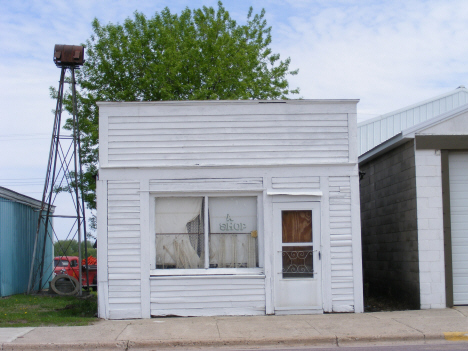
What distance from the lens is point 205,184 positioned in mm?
10523

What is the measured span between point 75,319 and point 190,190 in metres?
3.06

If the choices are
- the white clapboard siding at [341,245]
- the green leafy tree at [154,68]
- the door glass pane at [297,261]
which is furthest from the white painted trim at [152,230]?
the green leafy tree at [154,68]

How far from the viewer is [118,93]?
72.8 feet

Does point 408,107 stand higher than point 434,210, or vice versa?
point 408,107

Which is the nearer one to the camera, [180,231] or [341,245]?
[341,245]

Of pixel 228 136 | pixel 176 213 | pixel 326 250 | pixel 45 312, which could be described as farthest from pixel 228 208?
pixel 45 312

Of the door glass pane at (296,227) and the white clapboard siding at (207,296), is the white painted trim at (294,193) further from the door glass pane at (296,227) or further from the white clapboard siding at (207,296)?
the white clapboard siding at (207,296)

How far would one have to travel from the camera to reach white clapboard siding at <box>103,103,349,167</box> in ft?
34.6

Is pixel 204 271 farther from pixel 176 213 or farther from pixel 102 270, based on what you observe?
pixel 102 270

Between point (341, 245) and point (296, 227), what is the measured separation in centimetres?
88

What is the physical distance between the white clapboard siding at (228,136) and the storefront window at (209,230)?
77cm

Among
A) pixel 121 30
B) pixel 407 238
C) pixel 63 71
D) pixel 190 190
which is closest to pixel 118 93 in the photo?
pixel 121 30

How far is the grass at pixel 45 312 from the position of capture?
32.4 feet

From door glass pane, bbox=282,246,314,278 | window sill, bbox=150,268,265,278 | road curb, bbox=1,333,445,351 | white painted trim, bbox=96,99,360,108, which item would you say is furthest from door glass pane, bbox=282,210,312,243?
road curb, bbox=1,333,445,351
